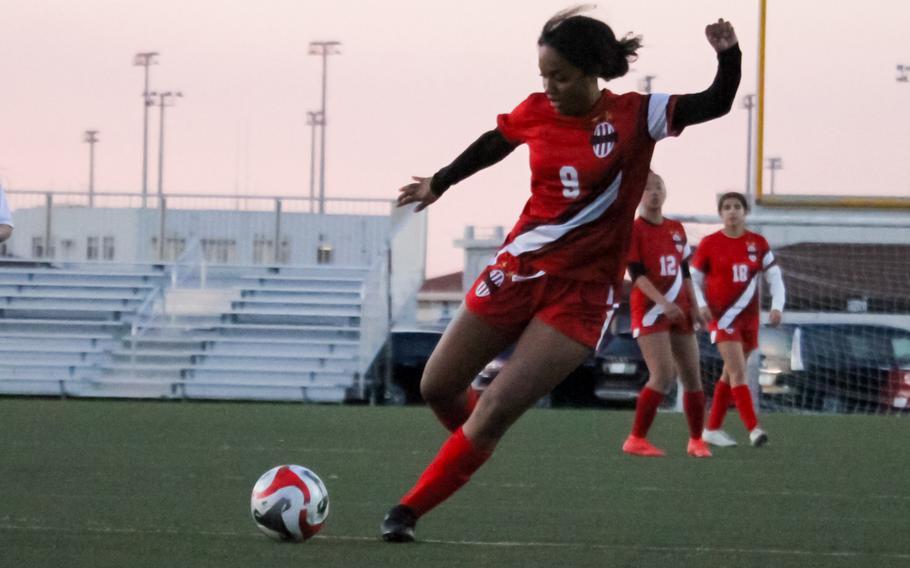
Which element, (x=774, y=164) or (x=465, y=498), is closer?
(x=465, y=498)

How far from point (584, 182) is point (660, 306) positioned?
4.43 metres

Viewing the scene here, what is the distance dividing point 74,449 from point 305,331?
12.0 meters

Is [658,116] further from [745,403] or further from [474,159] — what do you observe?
[745,403]

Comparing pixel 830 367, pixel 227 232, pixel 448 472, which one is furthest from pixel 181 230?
pixel 448 472

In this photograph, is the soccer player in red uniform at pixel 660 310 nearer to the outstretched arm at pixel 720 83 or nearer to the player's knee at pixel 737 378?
the player's knee at pixel 737 378

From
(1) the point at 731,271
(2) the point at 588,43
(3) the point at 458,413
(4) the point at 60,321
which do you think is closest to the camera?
(2) the point at 588,43

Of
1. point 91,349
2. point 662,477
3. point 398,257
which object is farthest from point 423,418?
point 398,257

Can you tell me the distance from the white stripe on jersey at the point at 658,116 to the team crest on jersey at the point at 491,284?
699 mm

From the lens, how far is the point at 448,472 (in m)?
5.55

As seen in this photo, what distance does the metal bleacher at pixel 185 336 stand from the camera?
20984 mm

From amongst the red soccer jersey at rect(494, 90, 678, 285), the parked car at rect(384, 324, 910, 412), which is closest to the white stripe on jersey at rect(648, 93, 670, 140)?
the red soccer jersey at rect(494, 90, 678, 285)

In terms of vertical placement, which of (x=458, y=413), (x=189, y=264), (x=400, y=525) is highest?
(x=189, y=264)

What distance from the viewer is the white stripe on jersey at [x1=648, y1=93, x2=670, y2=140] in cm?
528

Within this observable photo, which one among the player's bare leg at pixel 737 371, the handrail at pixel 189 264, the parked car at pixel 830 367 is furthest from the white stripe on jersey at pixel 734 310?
the handrail at pixel 189 264
